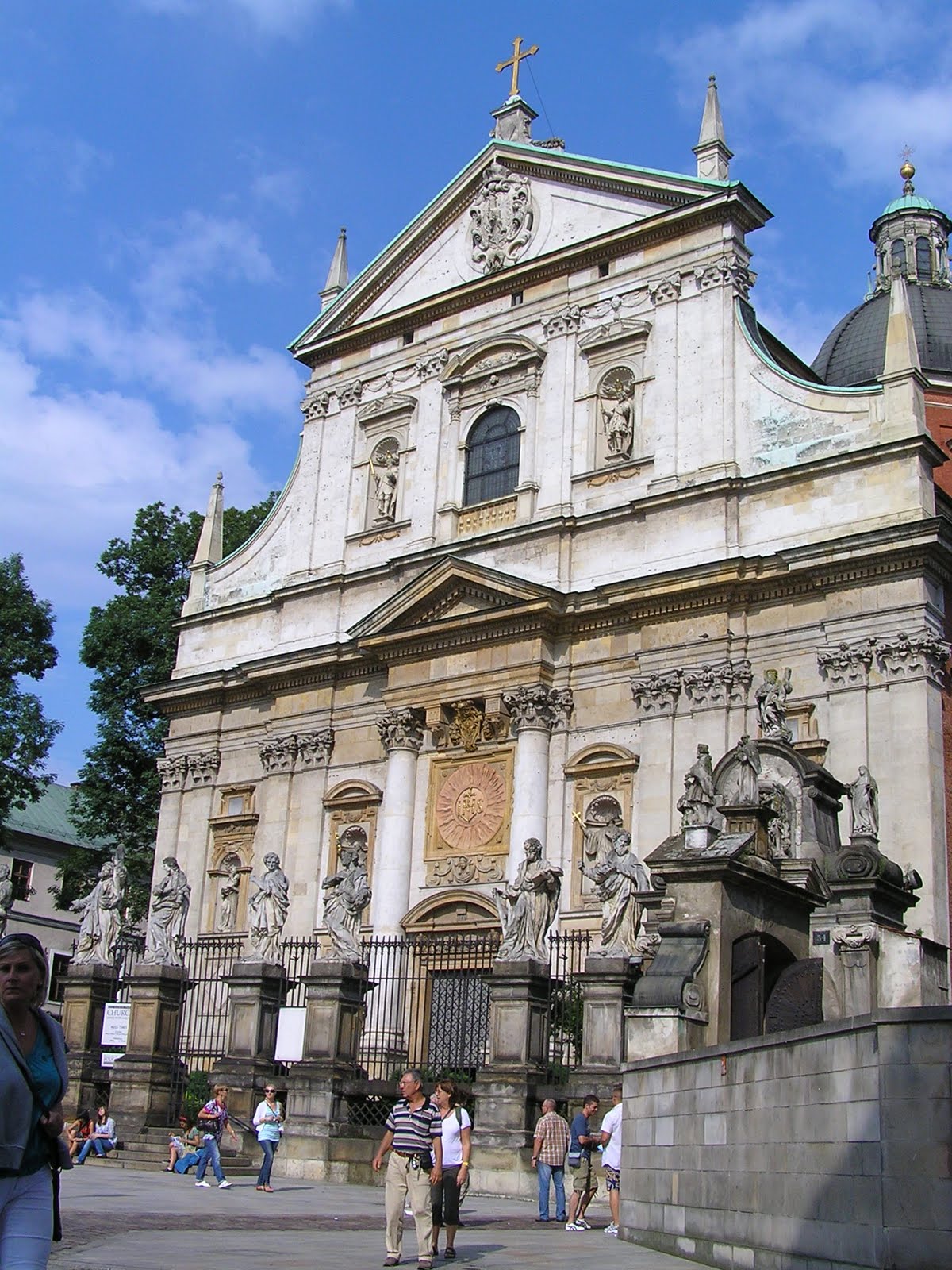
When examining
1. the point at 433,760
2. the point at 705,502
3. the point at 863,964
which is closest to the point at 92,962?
the point at 433,760

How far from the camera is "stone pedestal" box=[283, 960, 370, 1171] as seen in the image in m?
19.0

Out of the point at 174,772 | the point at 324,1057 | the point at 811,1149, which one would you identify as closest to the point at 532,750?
the point at 324,1057

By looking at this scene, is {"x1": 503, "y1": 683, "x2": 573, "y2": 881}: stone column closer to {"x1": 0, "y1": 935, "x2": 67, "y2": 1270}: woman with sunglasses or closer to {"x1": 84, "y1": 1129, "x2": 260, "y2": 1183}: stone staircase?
{"x1": 84, "y1": 1129, "x2": 260, "y2": 1183}: stone staircase

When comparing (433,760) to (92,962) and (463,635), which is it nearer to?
(463,635)

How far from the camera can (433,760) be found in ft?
92.3

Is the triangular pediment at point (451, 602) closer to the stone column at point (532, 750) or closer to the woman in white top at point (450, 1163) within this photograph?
the stone column at point (532, 750)


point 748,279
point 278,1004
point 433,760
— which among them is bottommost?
point 278,1004

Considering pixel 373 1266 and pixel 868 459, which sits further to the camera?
pixel 868 459

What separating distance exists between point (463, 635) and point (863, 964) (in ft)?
50.4

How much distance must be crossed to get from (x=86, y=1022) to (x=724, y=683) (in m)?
11.6

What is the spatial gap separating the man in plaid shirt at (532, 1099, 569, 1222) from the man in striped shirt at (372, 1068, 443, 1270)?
161 inches

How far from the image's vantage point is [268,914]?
74.6 feet

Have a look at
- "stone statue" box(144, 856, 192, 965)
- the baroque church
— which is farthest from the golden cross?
"stone statue" box(144, 856, 192, 965)

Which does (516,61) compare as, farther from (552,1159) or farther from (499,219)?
(552,1159)
